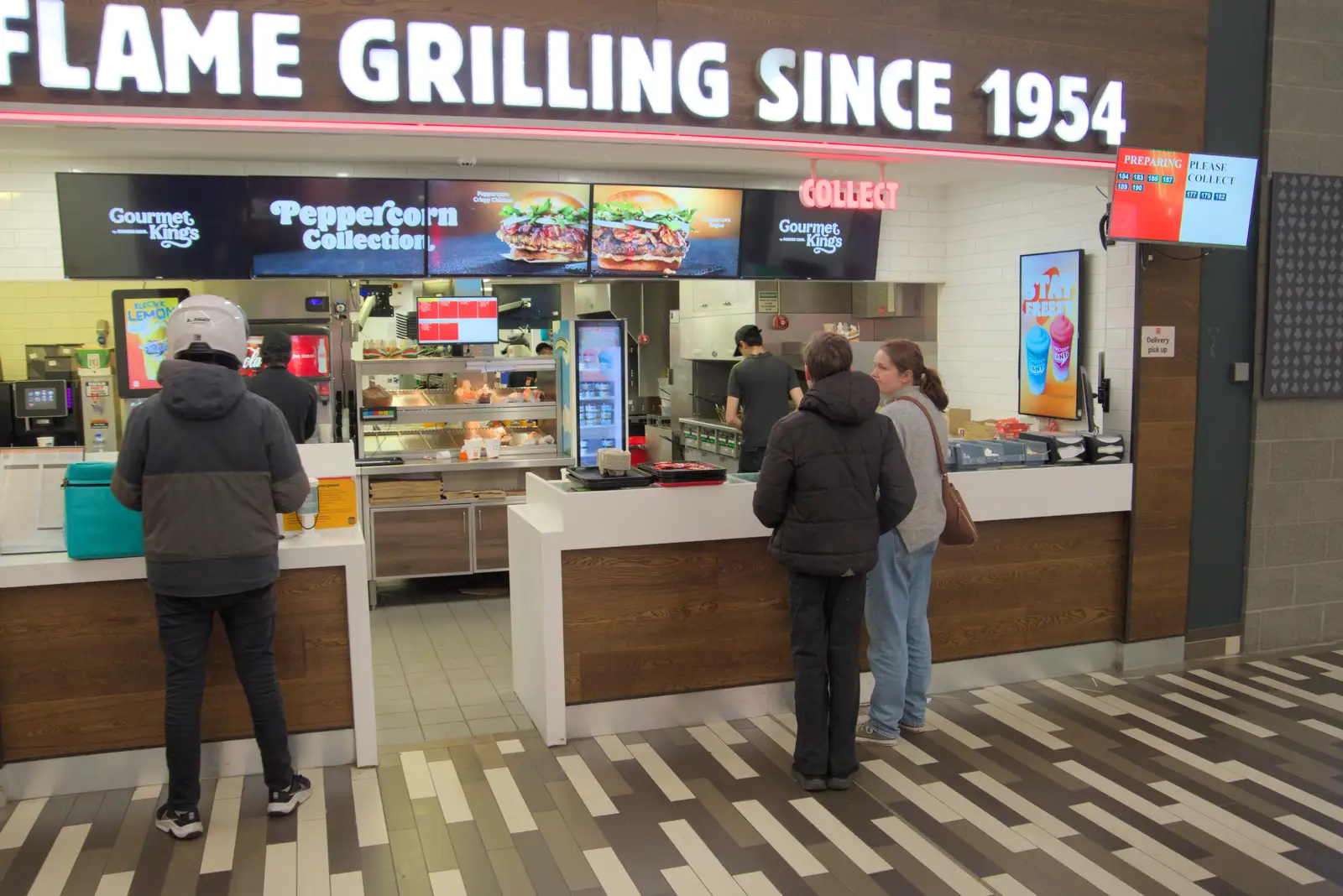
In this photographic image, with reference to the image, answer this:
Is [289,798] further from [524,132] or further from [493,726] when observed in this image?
[524,132]

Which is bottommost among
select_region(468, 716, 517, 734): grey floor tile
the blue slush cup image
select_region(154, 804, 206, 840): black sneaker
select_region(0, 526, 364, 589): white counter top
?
select_region(468, 716, 517, 734): grey floor tile

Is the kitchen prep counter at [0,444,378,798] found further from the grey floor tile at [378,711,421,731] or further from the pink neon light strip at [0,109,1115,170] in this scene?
the pink neon light strip at [0,109,1115,170]

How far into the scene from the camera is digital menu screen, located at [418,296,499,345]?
709cm

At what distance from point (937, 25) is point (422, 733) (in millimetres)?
3960

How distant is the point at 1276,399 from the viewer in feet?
18.7

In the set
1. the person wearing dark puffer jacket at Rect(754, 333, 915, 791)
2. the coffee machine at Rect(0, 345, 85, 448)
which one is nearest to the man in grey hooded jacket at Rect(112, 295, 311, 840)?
the person wearing dark puffer jacket at Rect(754, 333, 915, 791)

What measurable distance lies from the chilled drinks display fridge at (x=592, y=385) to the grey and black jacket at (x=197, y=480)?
12.3 ft

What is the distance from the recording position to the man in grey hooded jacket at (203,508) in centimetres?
350

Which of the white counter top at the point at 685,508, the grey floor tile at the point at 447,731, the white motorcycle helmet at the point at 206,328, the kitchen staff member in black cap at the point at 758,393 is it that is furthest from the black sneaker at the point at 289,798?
the kitchen staff member in black cap at the point at 758,393

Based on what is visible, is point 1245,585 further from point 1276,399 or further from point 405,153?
point 405,153

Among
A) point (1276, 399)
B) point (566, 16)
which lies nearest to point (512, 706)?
point (566, 16)

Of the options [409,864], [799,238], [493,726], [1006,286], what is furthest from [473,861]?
[1006,286]

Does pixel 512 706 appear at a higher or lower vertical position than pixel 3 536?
lower

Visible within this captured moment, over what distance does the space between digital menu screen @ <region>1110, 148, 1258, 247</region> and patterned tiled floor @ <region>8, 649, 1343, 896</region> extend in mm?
2310
